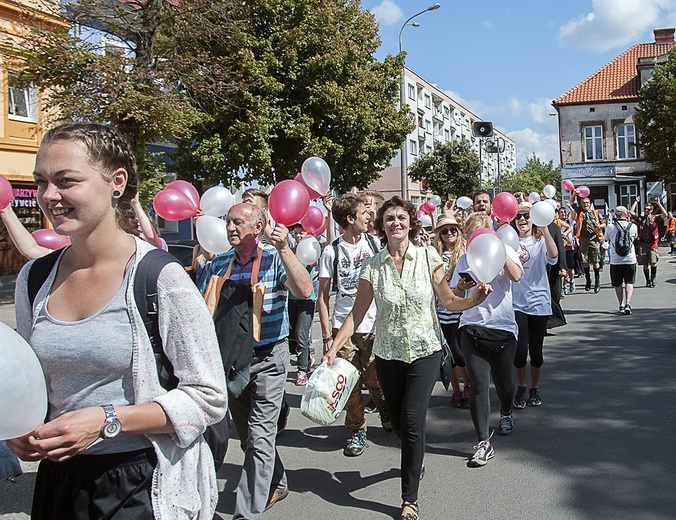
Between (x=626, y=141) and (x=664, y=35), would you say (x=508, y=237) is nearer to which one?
(x=626, y=141)

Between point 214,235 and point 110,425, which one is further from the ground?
point 214,235

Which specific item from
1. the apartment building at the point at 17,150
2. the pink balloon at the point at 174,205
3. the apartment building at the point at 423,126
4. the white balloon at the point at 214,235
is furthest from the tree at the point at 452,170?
the white balloon at the point at 214,235

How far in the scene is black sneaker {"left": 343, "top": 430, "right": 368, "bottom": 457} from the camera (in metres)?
5.05

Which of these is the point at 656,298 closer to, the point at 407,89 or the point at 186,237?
the point at 186,237

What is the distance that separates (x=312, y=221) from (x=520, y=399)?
109 inches

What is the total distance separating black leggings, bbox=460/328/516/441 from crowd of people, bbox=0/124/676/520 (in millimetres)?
12

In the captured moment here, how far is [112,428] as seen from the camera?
170cm

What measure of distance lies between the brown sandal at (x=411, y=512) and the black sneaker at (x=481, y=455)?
991 millimetres

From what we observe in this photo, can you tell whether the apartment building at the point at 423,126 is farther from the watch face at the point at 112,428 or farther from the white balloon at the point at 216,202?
the watch face at the point at 112,428

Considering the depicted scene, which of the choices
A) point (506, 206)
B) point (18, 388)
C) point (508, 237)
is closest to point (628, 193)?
point (506, 206)

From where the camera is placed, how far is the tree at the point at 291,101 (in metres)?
19.9

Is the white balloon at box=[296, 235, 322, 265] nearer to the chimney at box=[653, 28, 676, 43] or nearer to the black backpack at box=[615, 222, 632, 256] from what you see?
the black backpack at box=[615, 222, 632, 256]

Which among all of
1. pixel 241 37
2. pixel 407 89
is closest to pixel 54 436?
pixel 241 37

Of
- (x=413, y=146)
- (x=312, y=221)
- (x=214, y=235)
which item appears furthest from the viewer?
(x=413, y=146)
